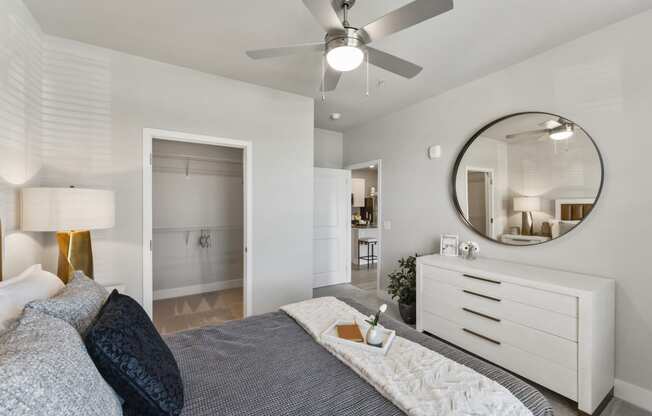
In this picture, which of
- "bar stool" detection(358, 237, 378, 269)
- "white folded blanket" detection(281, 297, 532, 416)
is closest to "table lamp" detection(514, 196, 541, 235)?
"white folded blanket" detection(281, 297, 532, 416)

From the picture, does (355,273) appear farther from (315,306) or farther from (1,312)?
(1,312)

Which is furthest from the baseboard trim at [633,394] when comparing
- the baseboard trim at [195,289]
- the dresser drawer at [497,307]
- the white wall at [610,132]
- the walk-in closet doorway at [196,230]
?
the baseboard trim at [195,289]

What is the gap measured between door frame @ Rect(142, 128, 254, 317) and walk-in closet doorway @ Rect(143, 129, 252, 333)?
52 centimetres

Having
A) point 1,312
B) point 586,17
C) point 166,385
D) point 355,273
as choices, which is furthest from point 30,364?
point 355,273

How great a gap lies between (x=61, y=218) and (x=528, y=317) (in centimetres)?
335

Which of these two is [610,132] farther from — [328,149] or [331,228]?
[328,149]

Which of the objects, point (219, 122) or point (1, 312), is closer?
point (1, 312)

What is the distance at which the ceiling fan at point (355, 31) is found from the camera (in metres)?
1.39

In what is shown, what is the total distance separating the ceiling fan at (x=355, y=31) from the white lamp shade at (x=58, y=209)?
1519 millimetres

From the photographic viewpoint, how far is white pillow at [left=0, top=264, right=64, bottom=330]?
39.5 inches

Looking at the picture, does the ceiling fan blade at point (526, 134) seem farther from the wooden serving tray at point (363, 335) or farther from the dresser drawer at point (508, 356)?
the wooden serving tray at point (363, 335)

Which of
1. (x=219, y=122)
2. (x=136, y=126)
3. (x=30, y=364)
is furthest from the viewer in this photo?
(x=219, y=122)

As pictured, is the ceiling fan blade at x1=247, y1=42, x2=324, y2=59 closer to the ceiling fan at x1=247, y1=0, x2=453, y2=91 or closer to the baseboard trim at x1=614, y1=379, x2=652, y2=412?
the ceiling fan at x1=247, y1=0, x2=453, y2=91

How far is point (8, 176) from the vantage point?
5.91ft
